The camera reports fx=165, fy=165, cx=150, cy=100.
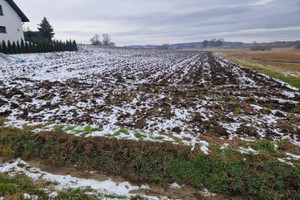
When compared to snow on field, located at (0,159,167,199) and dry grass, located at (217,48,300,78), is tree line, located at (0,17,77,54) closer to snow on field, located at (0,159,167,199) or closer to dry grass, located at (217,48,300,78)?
snow on field, located at (0,159,167,199)

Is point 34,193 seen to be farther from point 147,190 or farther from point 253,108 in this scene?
point 253,108

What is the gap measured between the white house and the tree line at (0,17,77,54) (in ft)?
3.96

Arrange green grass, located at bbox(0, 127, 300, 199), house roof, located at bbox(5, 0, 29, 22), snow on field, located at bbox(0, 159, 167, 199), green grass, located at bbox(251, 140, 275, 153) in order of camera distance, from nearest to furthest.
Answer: snow on field, located at bbox(0, 159, 167, 199)
green grass, located at bbox(0, 127, 300, 199)
green grass, located at bbox(251, 140, 275, 153)
house roof, located at bbox(5, 0, 29, 22)

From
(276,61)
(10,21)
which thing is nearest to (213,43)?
(276,61)

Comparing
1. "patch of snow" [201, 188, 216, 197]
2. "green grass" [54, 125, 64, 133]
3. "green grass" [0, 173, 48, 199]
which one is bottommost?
"patch of snow" [201, 188, 216, 197]

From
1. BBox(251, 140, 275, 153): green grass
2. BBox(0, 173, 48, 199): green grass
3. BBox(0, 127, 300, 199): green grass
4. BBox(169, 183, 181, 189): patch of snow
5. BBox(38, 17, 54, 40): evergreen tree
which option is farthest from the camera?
BBox(38, 17, 54, 40): evergreen tree

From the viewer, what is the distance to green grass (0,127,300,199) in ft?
13.2

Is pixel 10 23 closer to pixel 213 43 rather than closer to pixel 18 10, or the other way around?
pixel 18 10

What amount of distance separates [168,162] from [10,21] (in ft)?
118

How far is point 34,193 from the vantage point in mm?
3434

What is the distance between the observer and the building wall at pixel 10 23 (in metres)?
26.0

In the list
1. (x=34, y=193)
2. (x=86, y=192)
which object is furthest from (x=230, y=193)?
(x=34, y=193)

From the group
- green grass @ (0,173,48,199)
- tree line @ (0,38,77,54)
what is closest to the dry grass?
green grass @ (0,173,48,199)

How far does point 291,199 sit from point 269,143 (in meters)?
1.82
